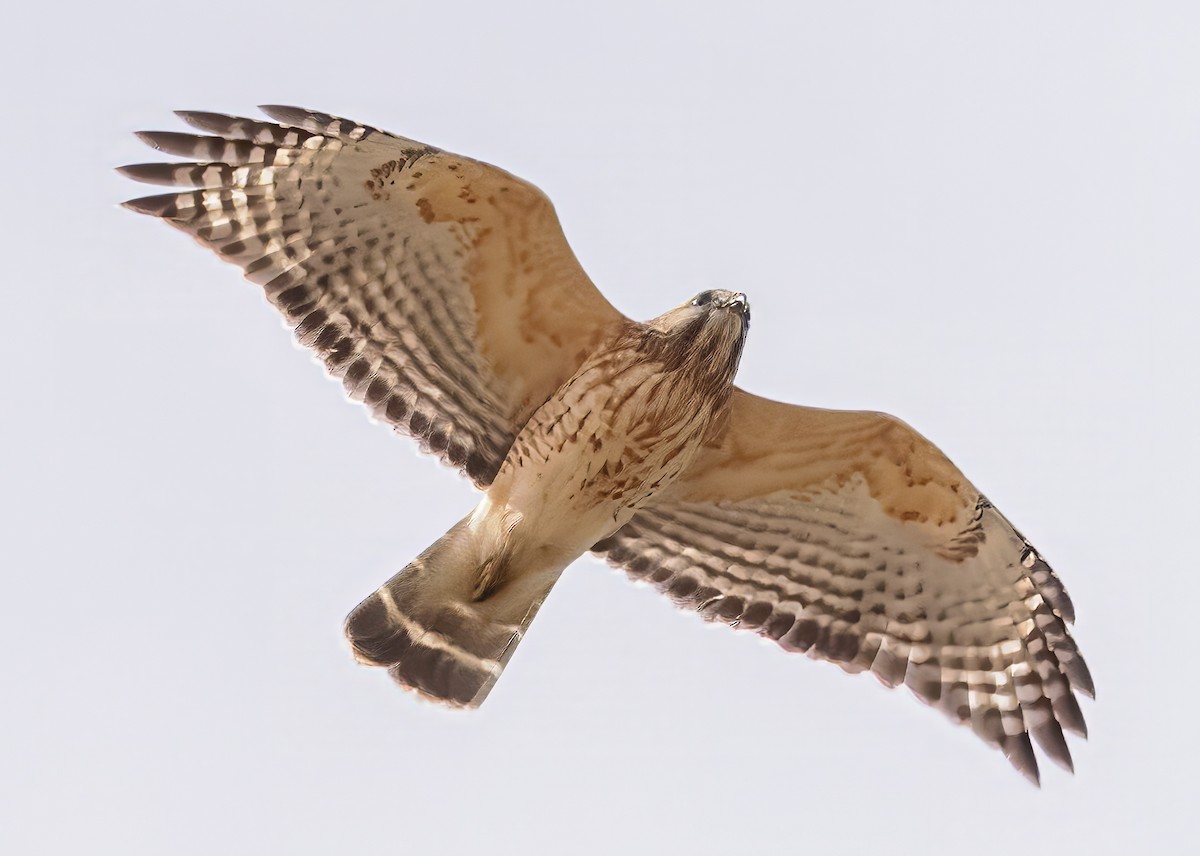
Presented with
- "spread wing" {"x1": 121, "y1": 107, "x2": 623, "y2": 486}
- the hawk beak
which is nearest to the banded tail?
"spread wing" {"x1": 121, "y1": 107, "x2": 623, "y2": 486}

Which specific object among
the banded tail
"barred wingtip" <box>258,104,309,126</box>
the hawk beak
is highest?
the hawk beak

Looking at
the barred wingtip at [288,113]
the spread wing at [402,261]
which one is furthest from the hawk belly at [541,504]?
the barred wingtip at [288,113]

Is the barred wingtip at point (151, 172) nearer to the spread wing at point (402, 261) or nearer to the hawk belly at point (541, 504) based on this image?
the spread wing at point (402, 261)

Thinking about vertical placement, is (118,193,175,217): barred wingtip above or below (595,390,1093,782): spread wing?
below

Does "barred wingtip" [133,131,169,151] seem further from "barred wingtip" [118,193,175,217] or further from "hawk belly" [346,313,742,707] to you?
"hawk belly" [346,313,742,707]

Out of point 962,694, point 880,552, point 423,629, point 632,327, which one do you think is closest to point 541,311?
point 632,327

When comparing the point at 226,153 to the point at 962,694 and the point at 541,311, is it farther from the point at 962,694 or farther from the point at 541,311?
the point at 962,694
